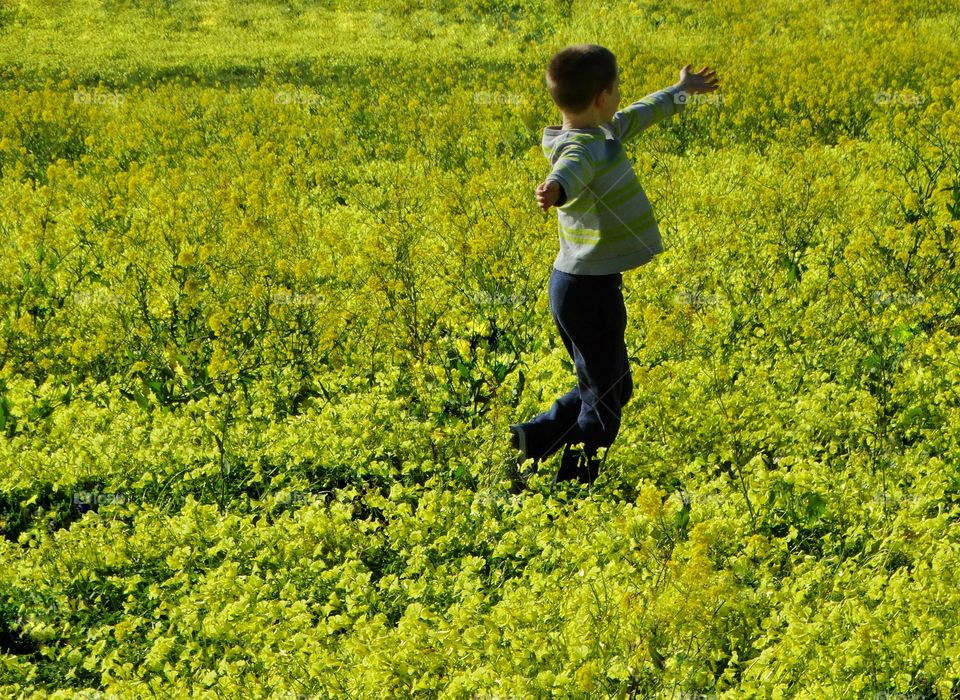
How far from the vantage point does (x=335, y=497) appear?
4465 mm

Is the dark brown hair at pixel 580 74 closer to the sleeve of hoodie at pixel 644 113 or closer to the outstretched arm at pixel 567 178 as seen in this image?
the outstretched arm at pixel 567 178

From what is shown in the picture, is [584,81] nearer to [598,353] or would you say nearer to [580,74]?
[580,74]

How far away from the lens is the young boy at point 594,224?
349cm

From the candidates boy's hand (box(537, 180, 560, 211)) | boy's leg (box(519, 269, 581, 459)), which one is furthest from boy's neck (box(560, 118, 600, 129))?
boy's leg (box(519, 269, 581, 459))

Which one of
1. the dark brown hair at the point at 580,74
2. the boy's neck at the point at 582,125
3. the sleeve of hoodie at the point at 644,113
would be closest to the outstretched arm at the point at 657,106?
the sleeve of hoodie at the point at 644,113

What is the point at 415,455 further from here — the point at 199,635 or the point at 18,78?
the point at 18,78

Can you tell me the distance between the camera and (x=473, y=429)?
4477 millimetres

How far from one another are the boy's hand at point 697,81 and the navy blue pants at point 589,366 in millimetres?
935

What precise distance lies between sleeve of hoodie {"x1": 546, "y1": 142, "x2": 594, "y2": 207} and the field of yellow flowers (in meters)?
1.13

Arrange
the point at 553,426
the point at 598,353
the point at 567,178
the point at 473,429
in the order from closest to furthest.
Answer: the point at 567,178 < the point at 598,353 < the point at 553,426 < the point at 473,429

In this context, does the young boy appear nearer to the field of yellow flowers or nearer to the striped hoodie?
the striped hoodie

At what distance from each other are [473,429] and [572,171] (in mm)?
1474

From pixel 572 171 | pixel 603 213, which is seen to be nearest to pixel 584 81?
pixel 572 171

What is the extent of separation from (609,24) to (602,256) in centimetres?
1372
